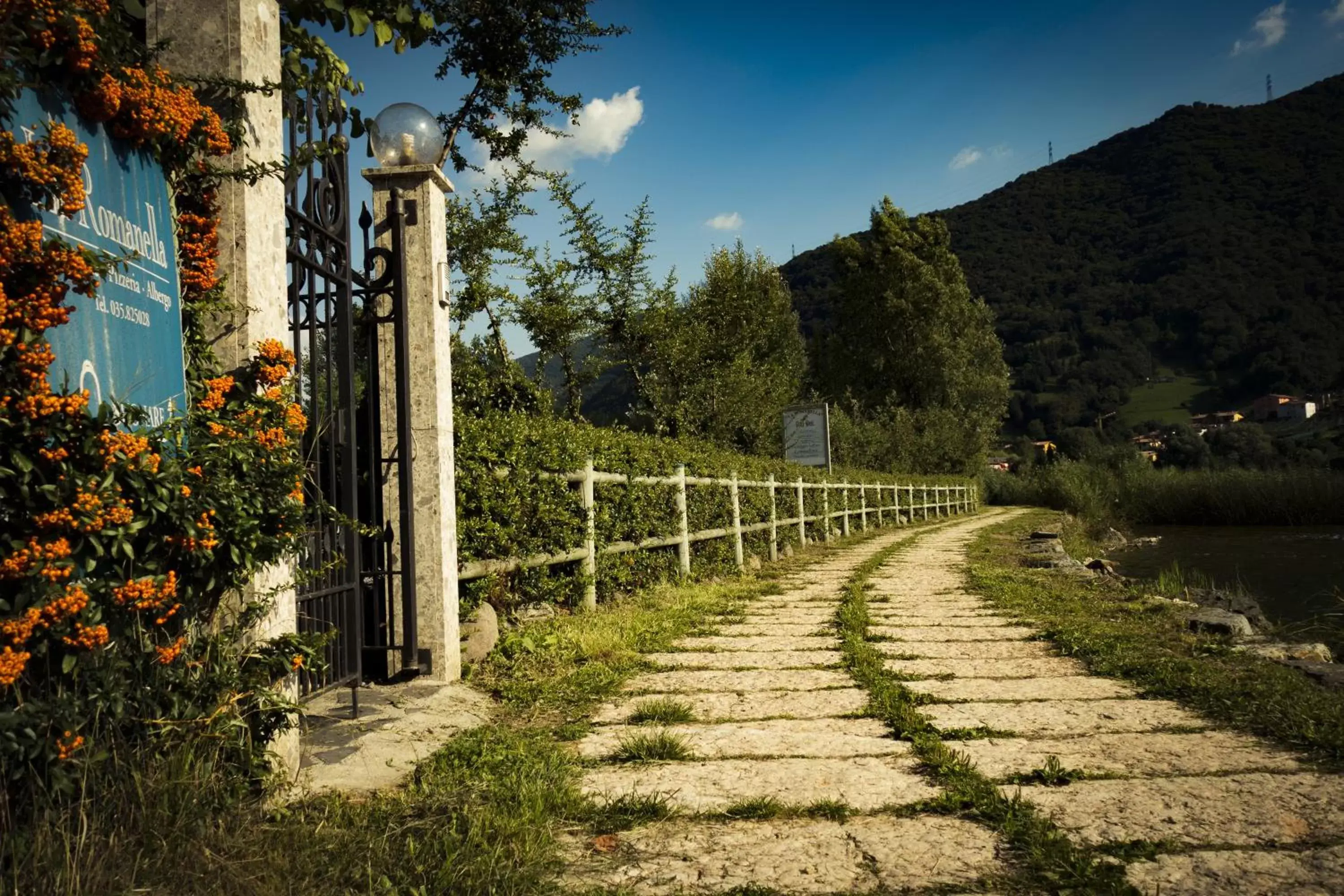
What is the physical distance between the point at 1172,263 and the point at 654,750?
73207 mm

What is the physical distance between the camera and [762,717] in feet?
12.5

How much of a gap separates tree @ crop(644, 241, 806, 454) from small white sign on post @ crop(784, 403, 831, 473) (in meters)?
0.47

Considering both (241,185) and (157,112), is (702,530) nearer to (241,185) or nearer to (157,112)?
(241,185)

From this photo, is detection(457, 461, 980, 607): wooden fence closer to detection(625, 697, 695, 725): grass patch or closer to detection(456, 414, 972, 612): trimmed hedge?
detection(456, 414, 972, 612): trimmed hedge

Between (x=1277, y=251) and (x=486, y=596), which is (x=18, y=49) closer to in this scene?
(x=486, y=596)

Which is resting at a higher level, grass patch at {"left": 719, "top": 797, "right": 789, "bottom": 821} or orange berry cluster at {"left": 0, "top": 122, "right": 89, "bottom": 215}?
orange berry cluster at {"left": 0, "top": 122, "right": 89, "bottom": 215}

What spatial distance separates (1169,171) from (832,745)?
88779 mm

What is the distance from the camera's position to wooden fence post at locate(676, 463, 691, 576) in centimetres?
893

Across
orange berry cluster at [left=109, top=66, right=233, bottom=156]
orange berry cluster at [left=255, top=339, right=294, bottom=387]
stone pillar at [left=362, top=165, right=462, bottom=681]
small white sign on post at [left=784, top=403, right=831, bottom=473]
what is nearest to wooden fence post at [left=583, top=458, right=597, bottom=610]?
A: stone pillar at [left=362, top=165, right=462, bottom=681]

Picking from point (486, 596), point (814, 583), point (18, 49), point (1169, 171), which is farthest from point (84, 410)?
point (1169, 171)

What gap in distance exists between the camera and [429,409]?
173 inches

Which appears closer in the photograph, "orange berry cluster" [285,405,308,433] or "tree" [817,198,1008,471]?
"orange berry cluster" [285,405,308,433]

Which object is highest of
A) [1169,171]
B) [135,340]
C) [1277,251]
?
[1169,171]

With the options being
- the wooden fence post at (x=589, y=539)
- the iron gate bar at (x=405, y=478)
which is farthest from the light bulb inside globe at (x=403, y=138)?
the wooden fence post at (x=589, y=539)
